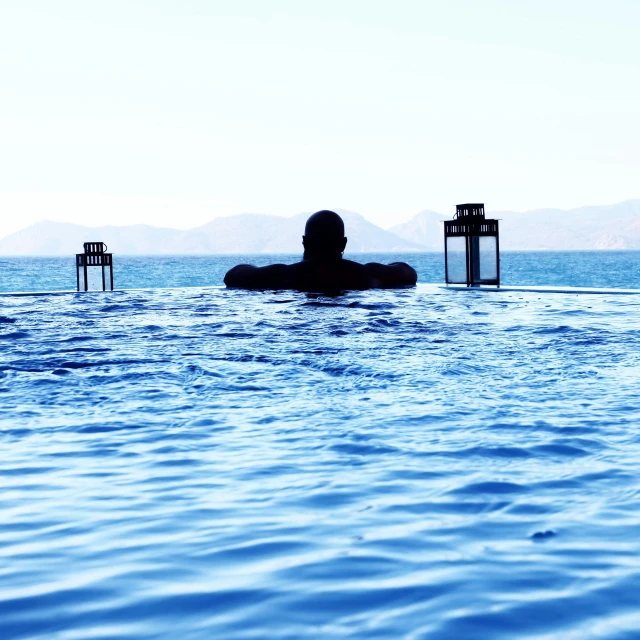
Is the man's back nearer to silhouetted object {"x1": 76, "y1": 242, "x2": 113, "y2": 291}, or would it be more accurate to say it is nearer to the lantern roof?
the lantern roof

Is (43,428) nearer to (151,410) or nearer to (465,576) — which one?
(151,410)

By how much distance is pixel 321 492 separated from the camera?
3.89 m

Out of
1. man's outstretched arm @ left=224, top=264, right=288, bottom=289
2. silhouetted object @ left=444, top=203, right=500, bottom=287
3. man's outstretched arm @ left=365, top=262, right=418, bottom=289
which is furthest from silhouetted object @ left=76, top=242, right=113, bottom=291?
silhouetted object @ left=444, top=203, right=500, bottom=287

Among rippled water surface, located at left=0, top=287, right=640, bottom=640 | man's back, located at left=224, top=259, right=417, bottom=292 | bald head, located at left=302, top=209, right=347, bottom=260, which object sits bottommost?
rippled water surface, located at left=0, top=287, right=640, bottom=640

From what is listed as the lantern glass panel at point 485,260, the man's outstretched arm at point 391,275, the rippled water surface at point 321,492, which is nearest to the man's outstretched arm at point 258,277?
the man's outstretched arm at point 391,275

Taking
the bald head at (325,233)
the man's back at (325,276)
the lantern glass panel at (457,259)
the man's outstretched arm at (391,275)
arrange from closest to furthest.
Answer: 1. the bald head at (325,233)
2. the man's back at (325,276)
3. the man's outstretched arm at (391,275)
4. the lantern glass panel at (457,259)

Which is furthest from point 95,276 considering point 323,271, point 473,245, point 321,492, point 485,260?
point 321,492

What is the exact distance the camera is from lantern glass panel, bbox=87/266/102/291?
68.3 ft

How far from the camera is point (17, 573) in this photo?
9.77 feet

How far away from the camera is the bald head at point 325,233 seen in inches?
538

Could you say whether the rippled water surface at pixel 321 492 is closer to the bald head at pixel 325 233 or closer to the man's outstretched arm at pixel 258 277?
the bald head at pixel 325 233

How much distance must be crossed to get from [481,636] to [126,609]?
107 centimetres

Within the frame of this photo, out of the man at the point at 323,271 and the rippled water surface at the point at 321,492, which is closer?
the rippled water surface at the point at 321,492

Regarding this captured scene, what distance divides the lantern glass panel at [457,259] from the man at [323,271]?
62.1 inches
